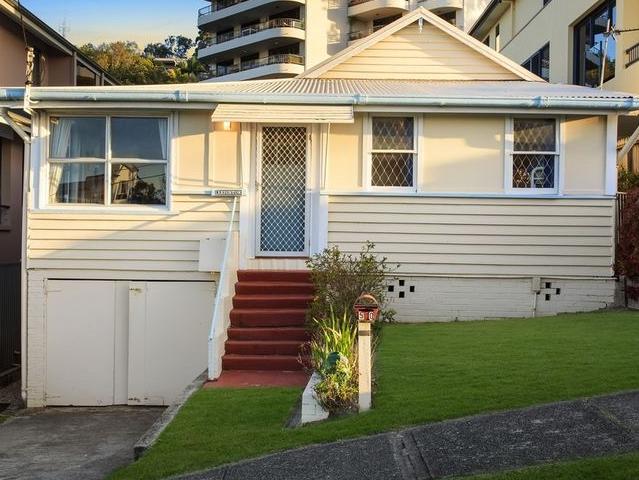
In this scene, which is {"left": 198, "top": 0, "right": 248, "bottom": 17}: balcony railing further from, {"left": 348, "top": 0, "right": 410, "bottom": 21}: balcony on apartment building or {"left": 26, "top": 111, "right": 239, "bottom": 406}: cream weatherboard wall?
{"left": 26, "top": 111, "right": 239, "bottom": 406}: cream weatherboard wall

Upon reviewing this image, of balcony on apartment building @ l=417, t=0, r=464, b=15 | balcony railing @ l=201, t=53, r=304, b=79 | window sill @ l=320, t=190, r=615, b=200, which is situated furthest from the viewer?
balcony railing @ l=201, t=53, r=304, b=79

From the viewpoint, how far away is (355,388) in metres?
6.28

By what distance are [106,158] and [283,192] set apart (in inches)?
112

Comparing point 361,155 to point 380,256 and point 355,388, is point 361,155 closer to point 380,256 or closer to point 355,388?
point 380,256

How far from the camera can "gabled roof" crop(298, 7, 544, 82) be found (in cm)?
1375

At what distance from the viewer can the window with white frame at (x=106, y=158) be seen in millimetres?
10914

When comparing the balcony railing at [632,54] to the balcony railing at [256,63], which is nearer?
the balcony railing at [632,54]

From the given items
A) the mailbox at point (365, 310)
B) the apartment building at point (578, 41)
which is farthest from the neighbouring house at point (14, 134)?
the apartment building at point (578, 41)

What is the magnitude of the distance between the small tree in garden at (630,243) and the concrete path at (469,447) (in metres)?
5.60

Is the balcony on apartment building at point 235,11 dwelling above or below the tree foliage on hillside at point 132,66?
above

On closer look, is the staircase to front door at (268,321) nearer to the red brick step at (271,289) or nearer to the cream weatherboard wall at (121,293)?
the red brick step at (271,289)

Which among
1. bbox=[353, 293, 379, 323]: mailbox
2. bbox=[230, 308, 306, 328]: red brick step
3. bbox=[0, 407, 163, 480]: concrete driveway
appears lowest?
bbox=[0, 407, 163, 480]: concrete driveway

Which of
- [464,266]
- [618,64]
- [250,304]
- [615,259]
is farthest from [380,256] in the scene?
[618,64]

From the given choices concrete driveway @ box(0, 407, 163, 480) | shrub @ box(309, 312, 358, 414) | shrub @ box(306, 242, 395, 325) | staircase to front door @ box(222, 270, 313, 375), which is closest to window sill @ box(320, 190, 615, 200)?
shrub @ box(306, 242, 395, 325)
